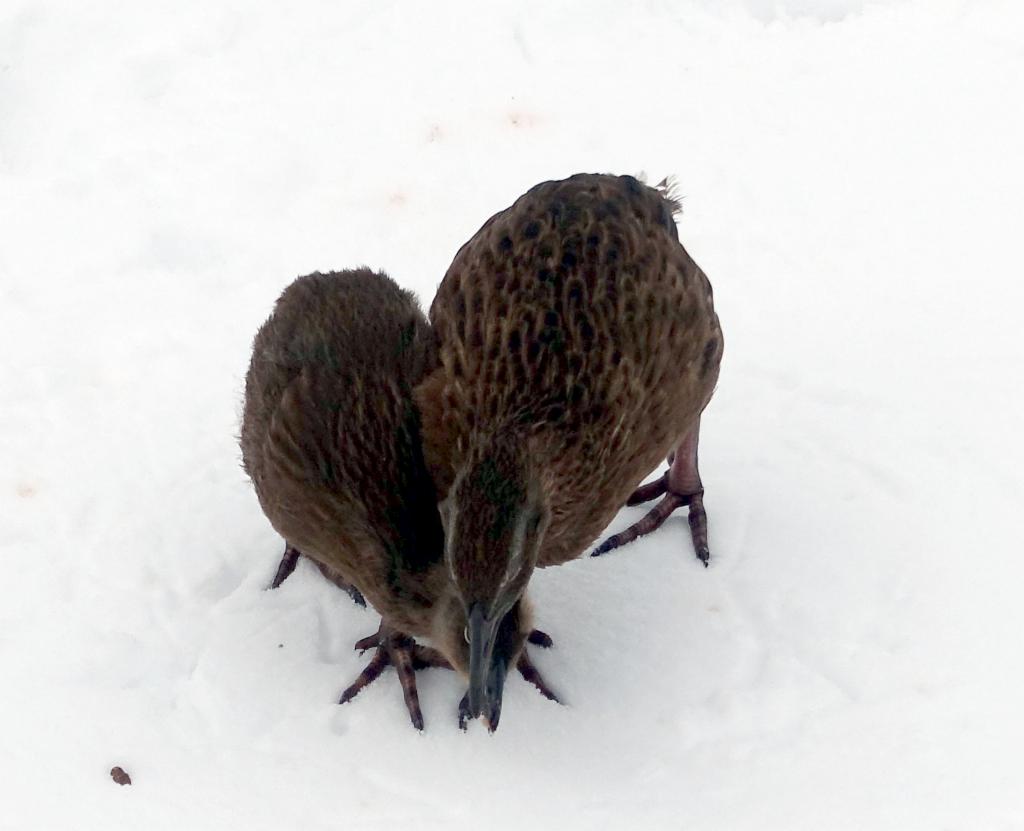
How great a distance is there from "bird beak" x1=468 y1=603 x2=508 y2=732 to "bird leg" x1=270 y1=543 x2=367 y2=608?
87 cm

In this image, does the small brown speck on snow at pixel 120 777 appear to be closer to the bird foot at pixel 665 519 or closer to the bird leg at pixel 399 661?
the bird leg at pixel 399 661

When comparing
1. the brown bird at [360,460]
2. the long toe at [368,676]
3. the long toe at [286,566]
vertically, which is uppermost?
the brown bird at [360,460]

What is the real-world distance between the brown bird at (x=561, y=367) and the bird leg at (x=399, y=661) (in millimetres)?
218

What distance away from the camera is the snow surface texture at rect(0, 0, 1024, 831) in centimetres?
405

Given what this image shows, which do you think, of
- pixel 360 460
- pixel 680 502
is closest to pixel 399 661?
pixel 360 460

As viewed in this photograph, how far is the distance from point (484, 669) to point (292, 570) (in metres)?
1.26

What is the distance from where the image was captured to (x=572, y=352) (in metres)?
4.00

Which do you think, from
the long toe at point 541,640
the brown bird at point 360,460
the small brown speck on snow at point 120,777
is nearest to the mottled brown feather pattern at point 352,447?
the brown bird at point 360,460

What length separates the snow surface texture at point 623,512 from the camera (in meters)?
4.05

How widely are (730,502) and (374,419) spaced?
5.30 feet

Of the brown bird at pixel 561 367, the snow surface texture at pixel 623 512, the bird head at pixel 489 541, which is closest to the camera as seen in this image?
the bird head at pixel 489 541

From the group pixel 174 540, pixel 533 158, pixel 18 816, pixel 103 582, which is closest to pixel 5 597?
pixel 103 582

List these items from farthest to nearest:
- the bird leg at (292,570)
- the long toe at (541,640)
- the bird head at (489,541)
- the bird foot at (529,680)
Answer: the bird leg at (292,570), the long toe at (541,640), the bird foot at (529,680), the bird head at (489,541)

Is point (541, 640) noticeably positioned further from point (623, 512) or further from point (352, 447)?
point (352, 447)
